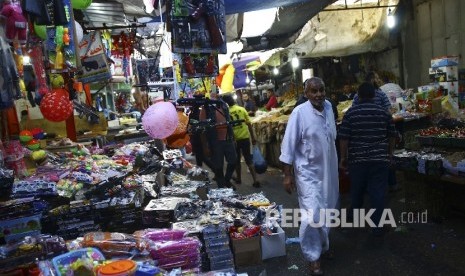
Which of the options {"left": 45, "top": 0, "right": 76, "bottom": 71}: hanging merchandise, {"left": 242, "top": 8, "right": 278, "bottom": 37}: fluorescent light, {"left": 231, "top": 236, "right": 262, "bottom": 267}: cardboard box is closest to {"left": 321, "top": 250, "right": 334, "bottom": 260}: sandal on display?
{"left": 231, "top": 236, "right": 262, "bottom": 267}: cardboard box

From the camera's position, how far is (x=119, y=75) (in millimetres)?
10625

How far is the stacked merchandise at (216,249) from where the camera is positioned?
12.0 ft

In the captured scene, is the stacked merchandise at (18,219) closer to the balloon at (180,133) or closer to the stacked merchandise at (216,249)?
the stacked merchandise at (216,249)

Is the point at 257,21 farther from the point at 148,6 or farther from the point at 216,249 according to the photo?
the point at 216,249

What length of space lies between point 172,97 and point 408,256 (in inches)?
239

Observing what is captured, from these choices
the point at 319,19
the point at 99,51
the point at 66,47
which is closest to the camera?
the point at 66,47

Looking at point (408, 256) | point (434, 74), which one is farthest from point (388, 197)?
point (434, 74)

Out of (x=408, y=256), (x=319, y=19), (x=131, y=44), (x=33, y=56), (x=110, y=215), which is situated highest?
(x=319, y=19)

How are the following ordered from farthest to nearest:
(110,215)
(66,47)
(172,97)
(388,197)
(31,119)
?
(172,97) → (31,119) → (388,197) → (66,47) → (110,215)

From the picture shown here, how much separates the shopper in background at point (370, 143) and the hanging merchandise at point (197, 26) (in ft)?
6.51

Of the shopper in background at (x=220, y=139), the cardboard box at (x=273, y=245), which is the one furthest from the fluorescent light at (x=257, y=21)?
the cardboard box at (x=273, y=245)

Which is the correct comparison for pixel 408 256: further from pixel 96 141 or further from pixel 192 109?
pixel 96 141

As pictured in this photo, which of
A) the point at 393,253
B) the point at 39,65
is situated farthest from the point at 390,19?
the point at 39,65

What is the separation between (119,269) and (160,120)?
9.30 feet
